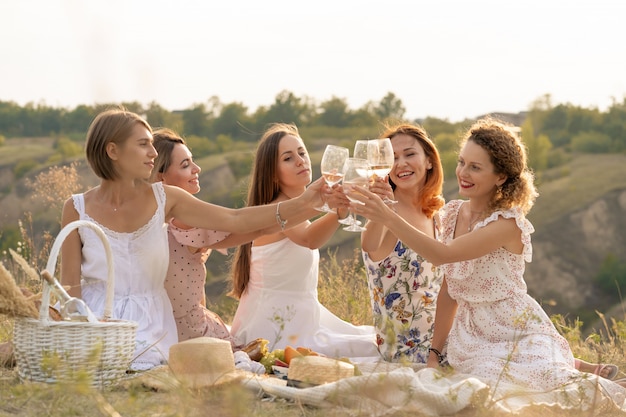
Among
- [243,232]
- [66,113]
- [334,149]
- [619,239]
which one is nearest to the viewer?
[334,149]

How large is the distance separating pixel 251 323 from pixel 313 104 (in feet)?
130

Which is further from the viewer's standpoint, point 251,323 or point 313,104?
point 313,104

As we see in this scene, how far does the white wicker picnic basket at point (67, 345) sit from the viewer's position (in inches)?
181

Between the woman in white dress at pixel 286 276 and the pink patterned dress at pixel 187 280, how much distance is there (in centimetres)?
41

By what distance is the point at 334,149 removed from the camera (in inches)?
205

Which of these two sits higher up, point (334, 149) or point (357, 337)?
point (334, 149)

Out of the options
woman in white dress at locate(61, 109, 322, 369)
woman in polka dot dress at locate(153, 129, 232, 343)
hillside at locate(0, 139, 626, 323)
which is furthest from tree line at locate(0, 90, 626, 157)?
woman in white dress at locate(61, 109, 322, 369)

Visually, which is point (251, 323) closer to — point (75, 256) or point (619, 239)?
A: point (75, 256)

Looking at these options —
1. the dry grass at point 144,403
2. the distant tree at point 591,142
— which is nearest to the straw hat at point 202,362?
the dry grass at point 144,403

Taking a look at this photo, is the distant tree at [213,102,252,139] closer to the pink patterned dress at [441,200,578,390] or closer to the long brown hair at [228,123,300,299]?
the long brown hair at [228,123,300,299]

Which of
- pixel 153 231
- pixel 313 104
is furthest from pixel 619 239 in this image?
pixel 153 231

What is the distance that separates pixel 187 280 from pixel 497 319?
2.36 metres

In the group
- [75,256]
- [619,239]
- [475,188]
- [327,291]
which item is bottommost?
[619,239]

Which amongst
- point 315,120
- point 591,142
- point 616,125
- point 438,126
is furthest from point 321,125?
point 616,125
